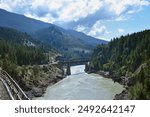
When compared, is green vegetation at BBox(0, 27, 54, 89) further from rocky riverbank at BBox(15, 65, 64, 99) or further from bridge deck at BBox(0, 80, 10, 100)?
bridge deck at BBox(0, 80, 10, 100)

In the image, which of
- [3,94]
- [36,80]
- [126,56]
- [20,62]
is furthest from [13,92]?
[126,56]

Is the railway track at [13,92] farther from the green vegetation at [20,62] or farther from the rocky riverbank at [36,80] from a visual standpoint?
the green vegetation at [20,62]

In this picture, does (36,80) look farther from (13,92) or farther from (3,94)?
(3,94)

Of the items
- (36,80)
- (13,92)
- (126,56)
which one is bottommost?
(36,80)

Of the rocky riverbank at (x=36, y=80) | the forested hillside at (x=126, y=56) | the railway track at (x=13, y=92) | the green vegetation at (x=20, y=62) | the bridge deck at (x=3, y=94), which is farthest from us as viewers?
the forested hillside at (x=126, y=56)

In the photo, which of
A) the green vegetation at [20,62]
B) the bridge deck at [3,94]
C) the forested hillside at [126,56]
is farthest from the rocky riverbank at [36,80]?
the bridge deck at [3,94]

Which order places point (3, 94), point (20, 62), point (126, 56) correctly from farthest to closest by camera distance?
point (126, 56)
point (20, 62)
point (3, 94)

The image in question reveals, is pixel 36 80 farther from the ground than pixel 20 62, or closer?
closer

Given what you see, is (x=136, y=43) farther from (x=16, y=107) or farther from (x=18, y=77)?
(x=16, y=107)

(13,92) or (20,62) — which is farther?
(20,62)
